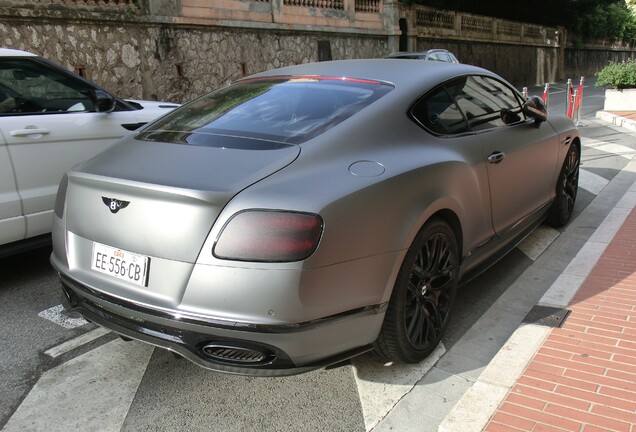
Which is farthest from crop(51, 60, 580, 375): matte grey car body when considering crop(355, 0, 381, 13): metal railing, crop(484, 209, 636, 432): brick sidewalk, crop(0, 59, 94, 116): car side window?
crop(355, 0, 381, 13): metal railing

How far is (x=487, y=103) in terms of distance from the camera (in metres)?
4.03

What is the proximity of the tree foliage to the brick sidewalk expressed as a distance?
75.6ft

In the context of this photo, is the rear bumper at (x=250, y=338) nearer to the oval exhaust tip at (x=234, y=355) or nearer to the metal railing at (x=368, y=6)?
the oval exhaust tip at (x=234, y=355)

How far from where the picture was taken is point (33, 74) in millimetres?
4465

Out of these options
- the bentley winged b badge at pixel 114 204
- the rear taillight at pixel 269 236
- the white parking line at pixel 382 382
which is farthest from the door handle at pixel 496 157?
the bentley winged b badge at pixel 114 204

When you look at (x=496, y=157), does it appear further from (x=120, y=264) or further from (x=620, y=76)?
(x=620, y=76)

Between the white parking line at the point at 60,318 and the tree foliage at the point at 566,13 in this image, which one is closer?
the white parking line at the point at 60,318

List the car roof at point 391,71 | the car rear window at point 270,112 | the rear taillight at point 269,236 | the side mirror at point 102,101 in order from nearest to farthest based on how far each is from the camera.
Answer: the rear taillight at point 269,236
the car rear window at point 270,112
the car roof at point 391,71
the side mirror at point 102,101

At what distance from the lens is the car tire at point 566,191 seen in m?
5.14

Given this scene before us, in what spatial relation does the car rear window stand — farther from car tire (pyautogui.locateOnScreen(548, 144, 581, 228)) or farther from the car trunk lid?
car tire (pyautogui.locateOnScreen(548, 144, 581, 228))

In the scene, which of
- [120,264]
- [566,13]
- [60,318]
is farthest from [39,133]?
[566,13]

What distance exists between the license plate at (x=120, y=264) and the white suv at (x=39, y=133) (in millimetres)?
1694

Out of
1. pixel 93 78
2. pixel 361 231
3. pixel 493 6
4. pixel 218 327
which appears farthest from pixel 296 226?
pixel 493 6

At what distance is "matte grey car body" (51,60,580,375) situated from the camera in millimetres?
2318
